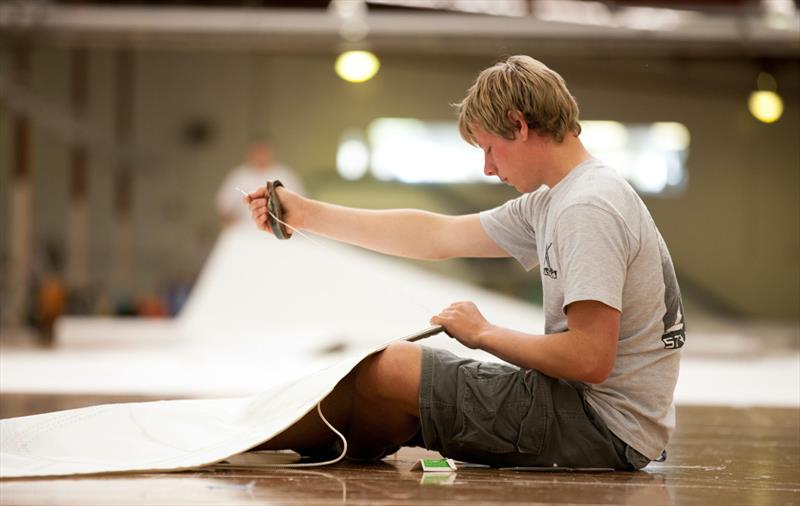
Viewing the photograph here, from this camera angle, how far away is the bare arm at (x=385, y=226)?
1.90 metres

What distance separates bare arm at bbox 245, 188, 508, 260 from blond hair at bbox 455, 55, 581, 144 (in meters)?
0.32

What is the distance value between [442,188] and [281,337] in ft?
12.9

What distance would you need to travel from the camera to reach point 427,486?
1500mm

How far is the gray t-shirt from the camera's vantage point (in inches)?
58.7

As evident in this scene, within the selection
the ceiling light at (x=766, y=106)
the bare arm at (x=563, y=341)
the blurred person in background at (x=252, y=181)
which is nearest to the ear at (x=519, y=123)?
the bare arm at (x=563, y=341)

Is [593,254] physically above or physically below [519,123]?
below

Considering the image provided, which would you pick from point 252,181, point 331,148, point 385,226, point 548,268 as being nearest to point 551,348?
point 548,268

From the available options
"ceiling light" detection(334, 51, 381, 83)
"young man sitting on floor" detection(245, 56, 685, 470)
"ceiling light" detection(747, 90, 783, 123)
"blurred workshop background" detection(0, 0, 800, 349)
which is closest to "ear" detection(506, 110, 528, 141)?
"young man sitting on floor" detection(245, 56, 685, 470)

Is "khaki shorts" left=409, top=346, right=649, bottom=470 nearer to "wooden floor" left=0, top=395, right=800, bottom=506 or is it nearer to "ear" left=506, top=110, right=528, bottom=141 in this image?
"wooden floor" left=0, top=395, right=800, bottom=506

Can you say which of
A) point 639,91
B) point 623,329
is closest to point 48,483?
point 623,329

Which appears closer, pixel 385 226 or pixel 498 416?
pixel 498 416

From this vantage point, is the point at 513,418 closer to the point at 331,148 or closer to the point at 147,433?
the point at 147,433

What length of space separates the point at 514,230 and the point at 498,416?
1.18 feet

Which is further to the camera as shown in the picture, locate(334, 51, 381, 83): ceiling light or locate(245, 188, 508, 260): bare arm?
locate(334, 51, 381, 83): ceiling light
